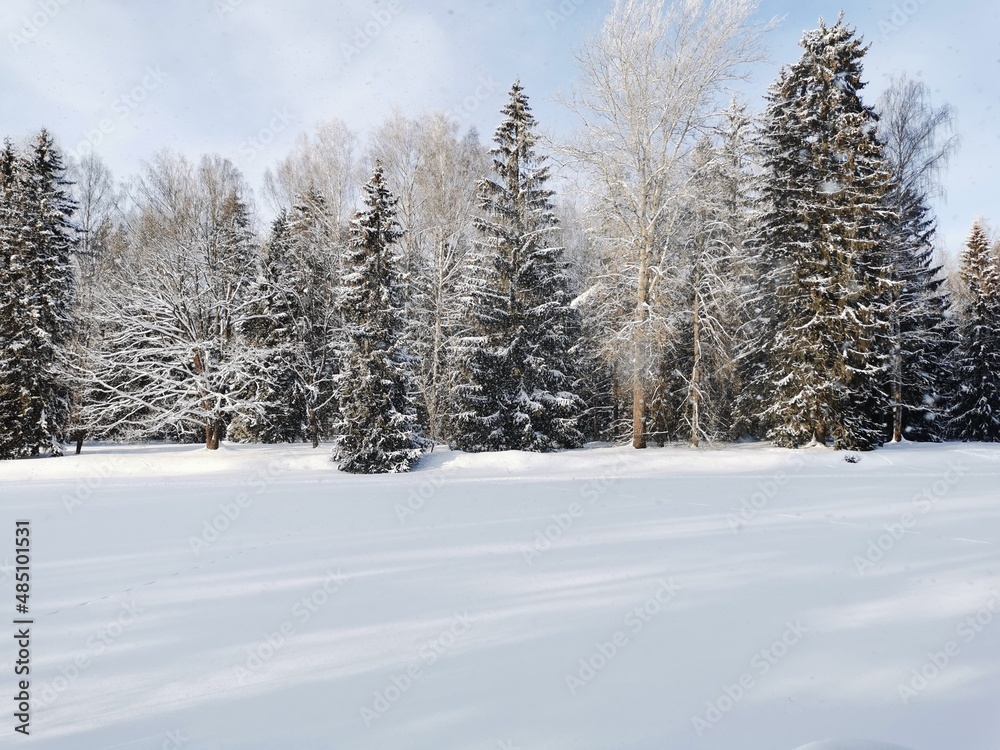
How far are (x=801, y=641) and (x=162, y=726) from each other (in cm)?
351

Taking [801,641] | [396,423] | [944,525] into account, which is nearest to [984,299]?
[944,525]

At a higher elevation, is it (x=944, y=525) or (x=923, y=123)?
(x=923, y=123)

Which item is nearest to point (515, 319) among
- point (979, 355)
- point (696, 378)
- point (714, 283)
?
point (696, 378)

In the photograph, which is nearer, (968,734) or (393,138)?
(968,734)

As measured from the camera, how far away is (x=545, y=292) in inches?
734

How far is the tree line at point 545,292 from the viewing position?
15.4 meters

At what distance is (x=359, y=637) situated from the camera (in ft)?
10.6

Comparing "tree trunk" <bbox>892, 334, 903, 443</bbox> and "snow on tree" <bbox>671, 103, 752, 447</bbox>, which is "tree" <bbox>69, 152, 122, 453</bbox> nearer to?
"snow on tree" <bbox>671, 103, 752, 447</bbox>

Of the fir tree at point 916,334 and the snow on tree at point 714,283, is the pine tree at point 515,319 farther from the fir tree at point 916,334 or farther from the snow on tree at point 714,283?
the fir tree at point 916,334

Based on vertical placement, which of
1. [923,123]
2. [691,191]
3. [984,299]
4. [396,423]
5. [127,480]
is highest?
[923,123]

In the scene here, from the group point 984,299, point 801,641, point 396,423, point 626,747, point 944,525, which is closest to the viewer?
point 626,747

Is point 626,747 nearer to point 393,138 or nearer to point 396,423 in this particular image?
point 396,423

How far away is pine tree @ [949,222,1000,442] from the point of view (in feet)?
74.5

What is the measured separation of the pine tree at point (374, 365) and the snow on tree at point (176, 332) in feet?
15.0
